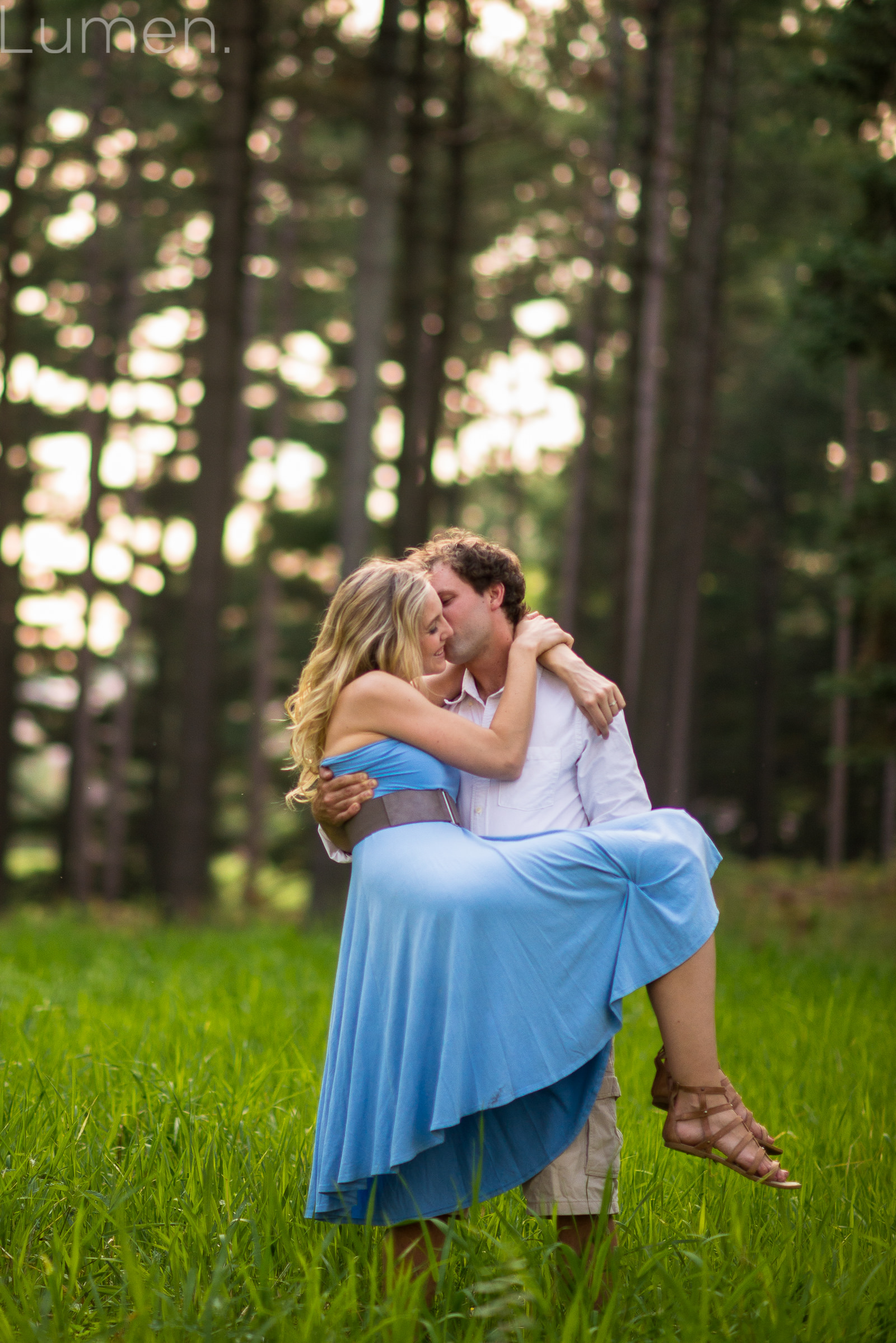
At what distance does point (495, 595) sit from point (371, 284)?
30.4ft

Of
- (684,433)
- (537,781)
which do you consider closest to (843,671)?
(684,433)

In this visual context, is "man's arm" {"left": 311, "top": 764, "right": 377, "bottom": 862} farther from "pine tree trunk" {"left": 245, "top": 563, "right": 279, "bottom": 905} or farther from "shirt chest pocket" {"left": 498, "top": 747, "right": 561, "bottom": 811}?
"pine tree trunk" {"left": 245, "top": 563, "right": 279, "bottom": 905}

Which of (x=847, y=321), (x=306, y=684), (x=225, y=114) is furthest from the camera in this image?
(x=225, y=114)

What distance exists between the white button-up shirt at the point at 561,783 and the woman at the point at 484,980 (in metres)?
0.15

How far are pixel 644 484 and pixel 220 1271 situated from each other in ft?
51.0

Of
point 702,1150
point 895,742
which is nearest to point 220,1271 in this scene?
point 702,1150

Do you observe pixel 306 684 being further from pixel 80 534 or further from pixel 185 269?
pixel 80 534

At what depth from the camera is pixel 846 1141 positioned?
4.48m

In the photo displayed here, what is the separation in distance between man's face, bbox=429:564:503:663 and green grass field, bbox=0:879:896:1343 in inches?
66.0

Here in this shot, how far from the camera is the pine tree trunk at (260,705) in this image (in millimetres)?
22266

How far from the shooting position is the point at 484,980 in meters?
3.11

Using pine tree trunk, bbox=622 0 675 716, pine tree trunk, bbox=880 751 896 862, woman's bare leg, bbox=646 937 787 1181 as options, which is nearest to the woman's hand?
woman's bare leg, bbox=646 937 787 1181

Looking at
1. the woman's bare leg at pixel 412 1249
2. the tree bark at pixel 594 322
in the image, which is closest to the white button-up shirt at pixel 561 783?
the woman's bare leg at pixel 412 1249

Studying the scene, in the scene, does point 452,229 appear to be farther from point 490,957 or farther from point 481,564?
point 490,957
